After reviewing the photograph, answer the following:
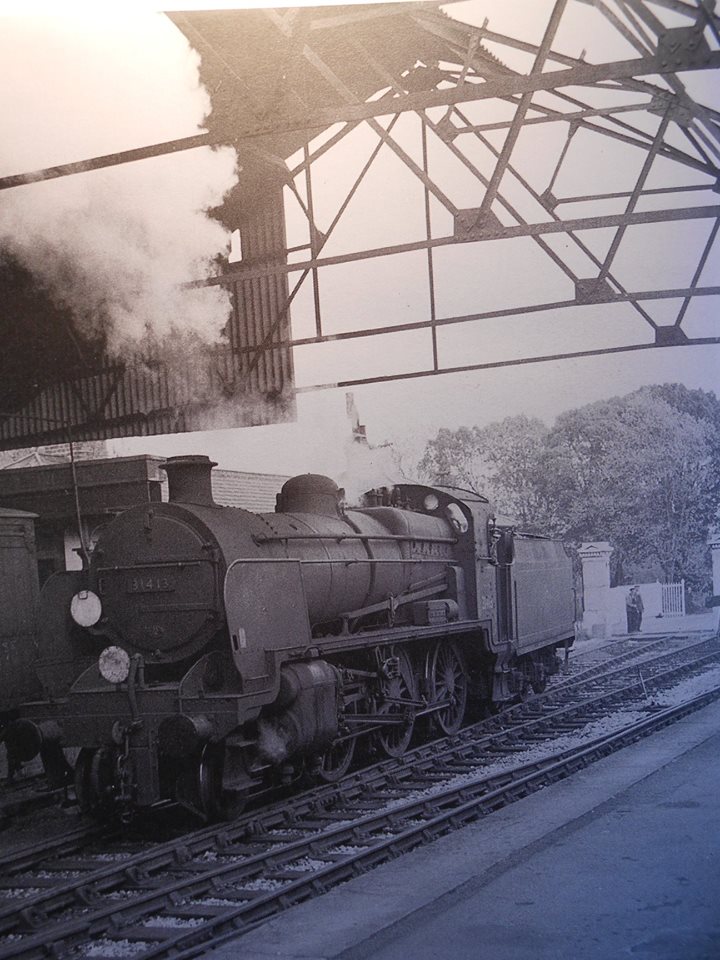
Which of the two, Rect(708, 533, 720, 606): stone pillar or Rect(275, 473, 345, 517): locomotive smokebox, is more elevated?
Rect(275, 473, 345, 517): locomotive smokebox

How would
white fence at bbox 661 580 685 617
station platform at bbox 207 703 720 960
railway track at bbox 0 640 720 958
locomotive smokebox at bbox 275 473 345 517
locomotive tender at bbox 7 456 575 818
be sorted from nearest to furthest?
1. station platform at bbox 207 703 720 960
2. railway track at bbox 0 640 720 958
3. locomotive tender at bbox 7 456 575 818
4. locomotive smokebox at bbox 275 473 345 517
5. white fence at bbox 661 580 685 617

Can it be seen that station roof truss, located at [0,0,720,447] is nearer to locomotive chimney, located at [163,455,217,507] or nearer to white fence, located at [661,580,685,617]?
locomotive chimney, located at [163,455,217,507]

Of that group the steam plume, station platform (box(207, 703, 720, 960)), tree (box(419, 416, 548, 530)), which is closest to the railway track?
station platform (box(207, 703, 720, 960))

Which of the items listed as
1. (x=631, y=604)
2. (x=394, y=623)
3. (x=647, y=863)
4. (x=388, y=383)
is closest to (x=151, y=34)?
(x=388, y=383)

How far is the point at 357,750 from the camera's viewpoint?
598 centimetres

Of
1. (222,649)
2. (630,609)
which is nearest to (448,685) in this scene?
(630,609)

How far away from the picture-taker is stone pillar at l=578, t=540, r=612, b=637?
691 cm

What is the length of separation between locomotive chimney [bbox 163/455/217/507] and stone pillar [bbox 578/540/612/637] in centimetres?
305

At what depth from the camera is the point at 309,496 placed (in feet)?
18.9

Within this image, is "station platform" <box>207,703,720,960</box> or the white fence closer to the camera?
"station platform" <box>207,703,720,960</box>

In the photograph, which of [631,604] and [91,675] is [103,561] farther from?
[631,604]

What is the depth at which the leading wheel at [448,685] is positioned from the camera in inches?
258

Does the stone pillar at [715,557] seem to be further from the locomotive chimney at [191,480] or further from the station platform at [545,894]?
the locomotive chimney at [191,480]

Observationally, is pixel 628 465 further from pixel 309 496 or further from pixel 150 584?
pixel 150 584
